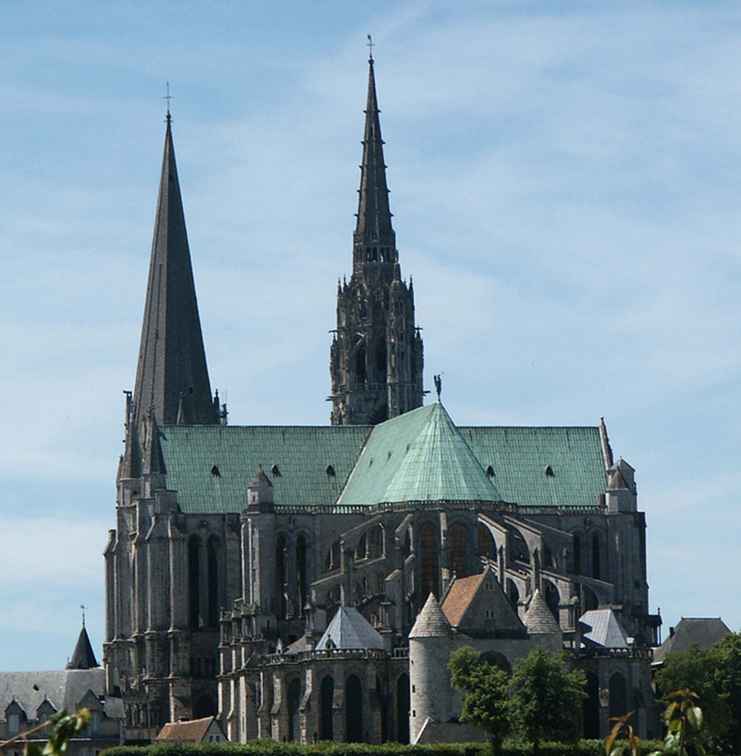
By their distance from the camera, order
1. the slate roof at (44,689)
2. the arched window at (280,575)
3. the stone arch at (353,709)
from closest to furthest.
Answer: the stone arch at (353,709)
the arched window at (280,575)
the slate roof at (44,689)

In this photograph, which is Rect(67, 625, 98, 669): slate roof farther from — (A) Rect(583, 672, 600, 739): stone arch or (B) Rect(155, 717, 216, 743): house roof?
(A) Rect(583, 672, 600, 739): stone arch

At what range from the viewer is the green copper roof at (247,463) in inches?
5404

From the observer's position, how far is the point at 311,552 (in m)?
132

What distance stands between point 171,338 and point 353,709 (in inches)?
1896

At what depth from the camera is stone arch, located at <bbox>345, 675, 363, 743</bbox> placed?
11450cm

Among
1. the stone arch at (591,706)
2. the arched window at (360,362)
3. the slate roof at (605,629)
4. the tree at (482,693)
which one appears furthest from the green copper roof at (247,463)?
the tree at (482,693)

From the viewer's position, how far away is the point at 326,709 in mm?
116062

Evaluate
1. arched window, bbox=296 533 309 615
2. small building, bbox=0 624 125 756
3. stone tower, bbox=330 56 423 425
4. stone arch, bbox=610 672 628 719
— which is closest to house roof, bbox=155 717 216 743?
small building, bbox=0 624 125 756

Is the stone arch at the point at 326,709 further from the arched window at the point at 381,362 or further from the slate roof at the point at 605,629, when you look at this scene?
the arched window at the point at 381,362

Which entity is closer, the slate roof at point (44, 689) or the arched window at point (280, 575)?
the arched window at point (280, 575)

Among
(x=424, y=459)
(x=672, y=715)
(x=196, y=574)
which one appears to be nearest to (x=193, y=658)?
(x=196, y=574)

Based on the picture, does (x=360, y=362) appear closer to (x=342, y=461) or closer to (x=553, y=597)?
(x=342, y=461)

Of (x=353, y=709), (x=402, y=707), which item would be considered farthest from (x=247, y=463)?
(x=402, y=707)

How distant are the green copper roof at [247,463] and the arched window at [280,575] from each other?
352 centimetres
